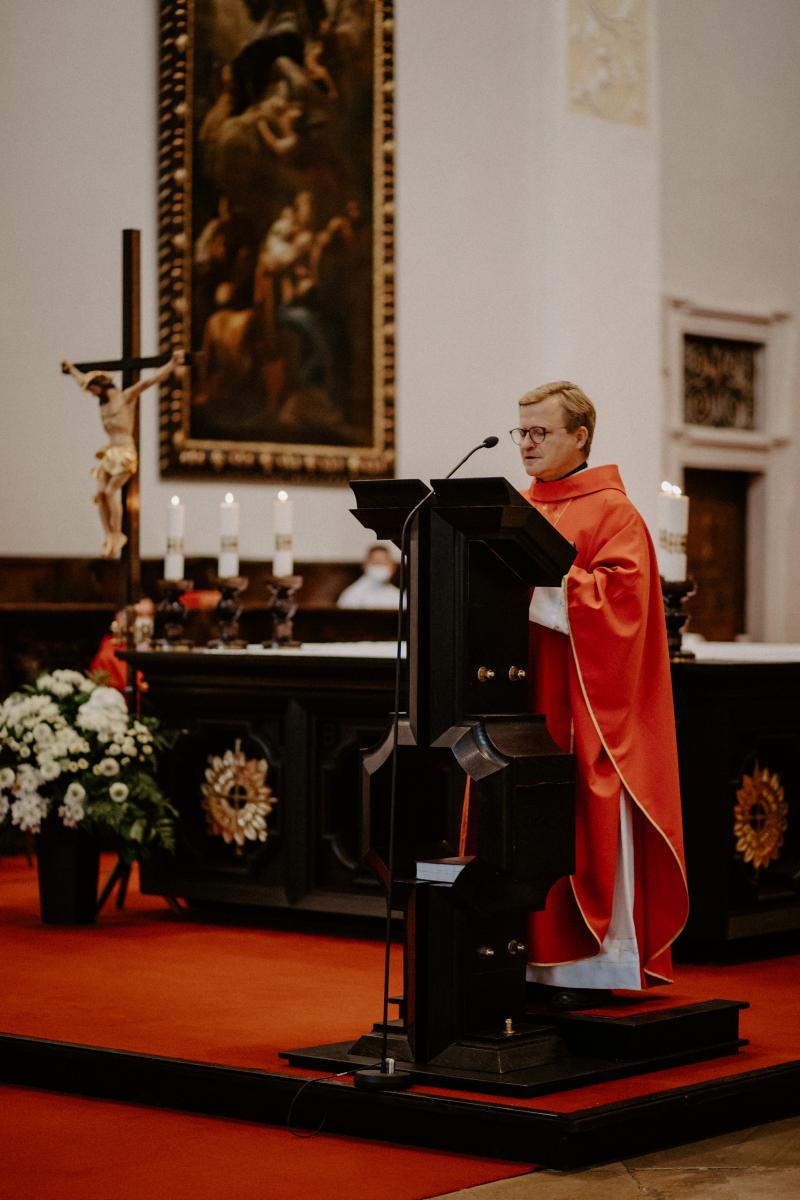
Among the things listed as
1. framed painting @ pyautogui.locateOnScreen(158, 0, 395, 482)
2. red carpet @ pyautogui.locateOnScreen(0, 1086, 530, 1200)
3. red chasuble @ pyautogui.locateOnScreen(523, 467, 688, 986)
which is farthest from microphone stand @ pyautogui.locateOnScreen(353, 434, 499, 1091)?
framed painting @ pyautogui.locateOnScreen(158, 0, 395, 482)

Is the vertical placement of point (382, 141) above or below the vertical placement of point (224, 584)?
above

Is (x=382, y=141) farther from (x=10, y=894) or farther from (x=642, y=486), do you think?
(x=10, y=894)

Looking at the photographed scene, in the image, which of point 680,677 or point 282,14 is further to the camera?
point 282,14

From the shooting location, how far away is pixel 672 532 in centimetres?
630

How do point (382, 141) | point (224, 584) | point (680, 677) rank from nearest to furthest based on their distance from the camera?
point (680, 677) → point (224, 584) → point (382, 141)

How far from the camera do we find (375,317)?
484 inches

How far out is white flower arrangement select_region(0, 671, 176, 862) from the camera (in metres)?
6.65

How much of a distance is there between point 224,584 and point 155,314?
4466 mm

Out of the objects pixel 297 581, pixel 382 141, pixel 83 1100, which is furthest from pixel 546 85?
pixel 83 1100

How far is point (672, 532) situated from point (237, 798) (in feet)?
6.12

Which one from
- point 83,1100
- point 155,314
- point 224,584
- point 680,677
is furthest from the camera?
point 155,314

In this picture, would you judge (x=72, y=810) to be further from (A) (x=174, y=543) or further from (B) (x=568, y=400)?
(B) (x=568, y=400)

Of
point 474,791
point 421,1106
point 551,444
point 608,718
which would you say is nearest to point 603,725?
point 608,718

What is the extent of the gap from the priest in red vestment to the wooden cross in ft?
10.8
